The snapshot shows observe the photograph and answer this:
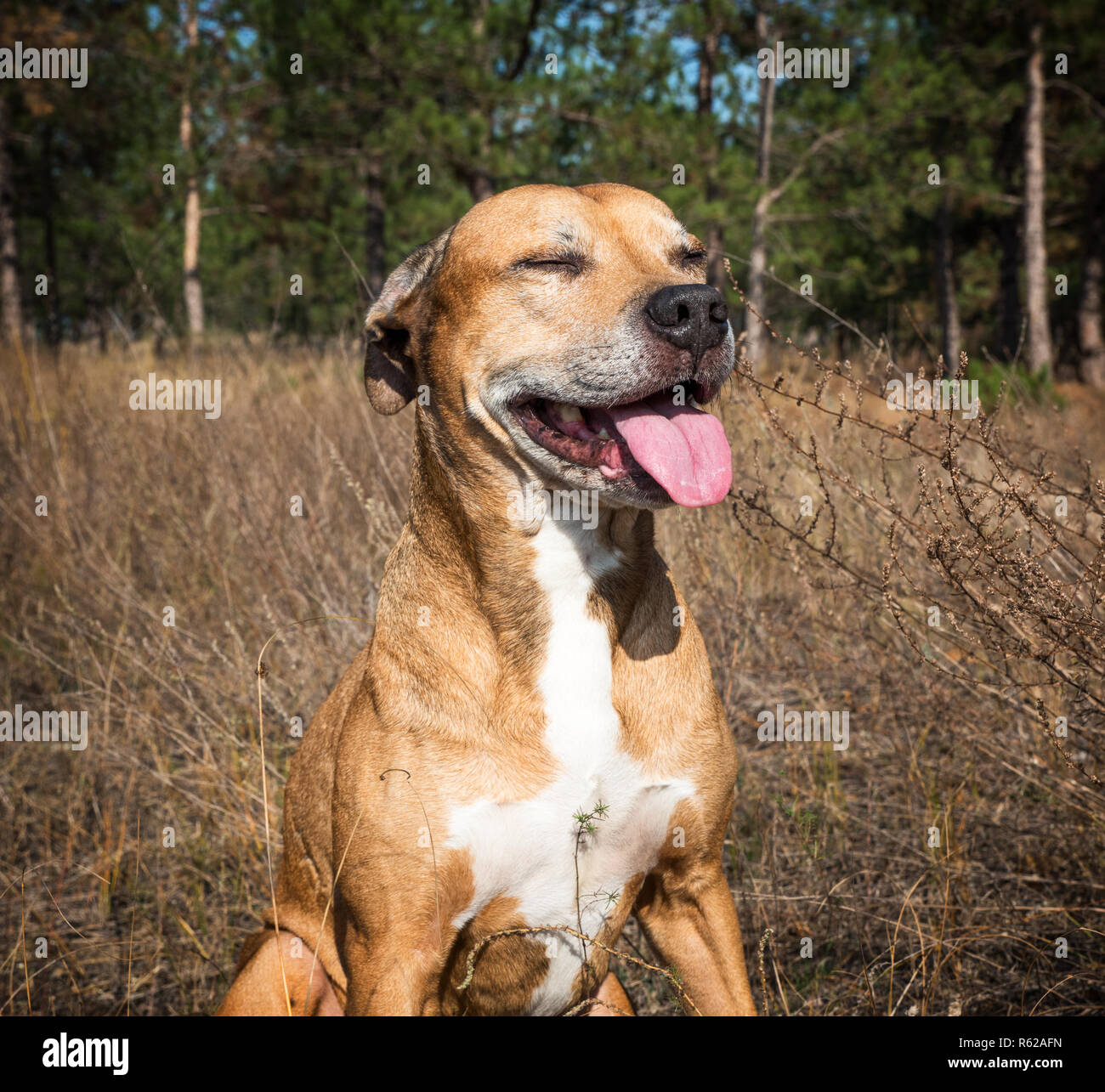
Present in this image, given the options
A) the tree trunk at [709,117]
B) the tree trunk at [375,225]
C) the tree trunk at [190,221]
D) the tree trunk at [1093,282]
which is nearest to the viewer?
the tree trunk at [709,117]

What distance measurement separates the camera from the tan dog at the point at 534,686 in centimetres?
203

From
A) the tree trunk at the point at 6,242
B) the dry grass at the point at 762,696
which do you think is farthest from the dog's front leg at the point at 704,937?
the tree trunk at the point at 6,242

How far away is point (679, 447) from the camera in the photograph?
2109 mm

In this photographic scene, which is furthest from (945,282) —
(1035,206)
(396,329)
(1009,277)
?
(396,329)

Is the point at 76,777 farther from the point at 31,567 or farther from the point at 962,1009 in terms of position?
the point at 962,1009

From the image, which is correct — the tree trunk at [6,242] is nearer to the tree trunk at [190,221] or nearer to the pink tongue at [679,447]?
the tree trunk at [190,221]

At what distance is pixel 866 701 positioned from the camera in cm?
366

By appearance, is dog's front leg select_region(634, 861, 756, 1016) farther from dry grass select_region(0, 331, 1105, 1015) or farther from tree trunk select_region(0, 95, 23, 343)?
tree trunk select_region(0, 95, 23, 343)

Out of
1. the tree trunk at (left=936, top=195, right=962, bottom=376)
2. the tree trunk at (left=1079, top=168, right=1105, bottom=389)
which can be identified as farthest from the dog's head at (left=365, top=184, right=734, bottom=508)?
the tree trunk at (left=936, top=195, right=962, bottom=376)

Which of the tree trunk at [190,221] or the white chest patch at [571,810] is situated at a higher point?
the tree trunk at [190,221]

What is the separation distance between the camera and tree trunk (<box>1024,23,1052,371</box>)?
14016 millimetres

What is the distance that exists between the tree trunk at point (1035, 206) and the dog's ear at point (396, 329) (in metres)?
13.9
